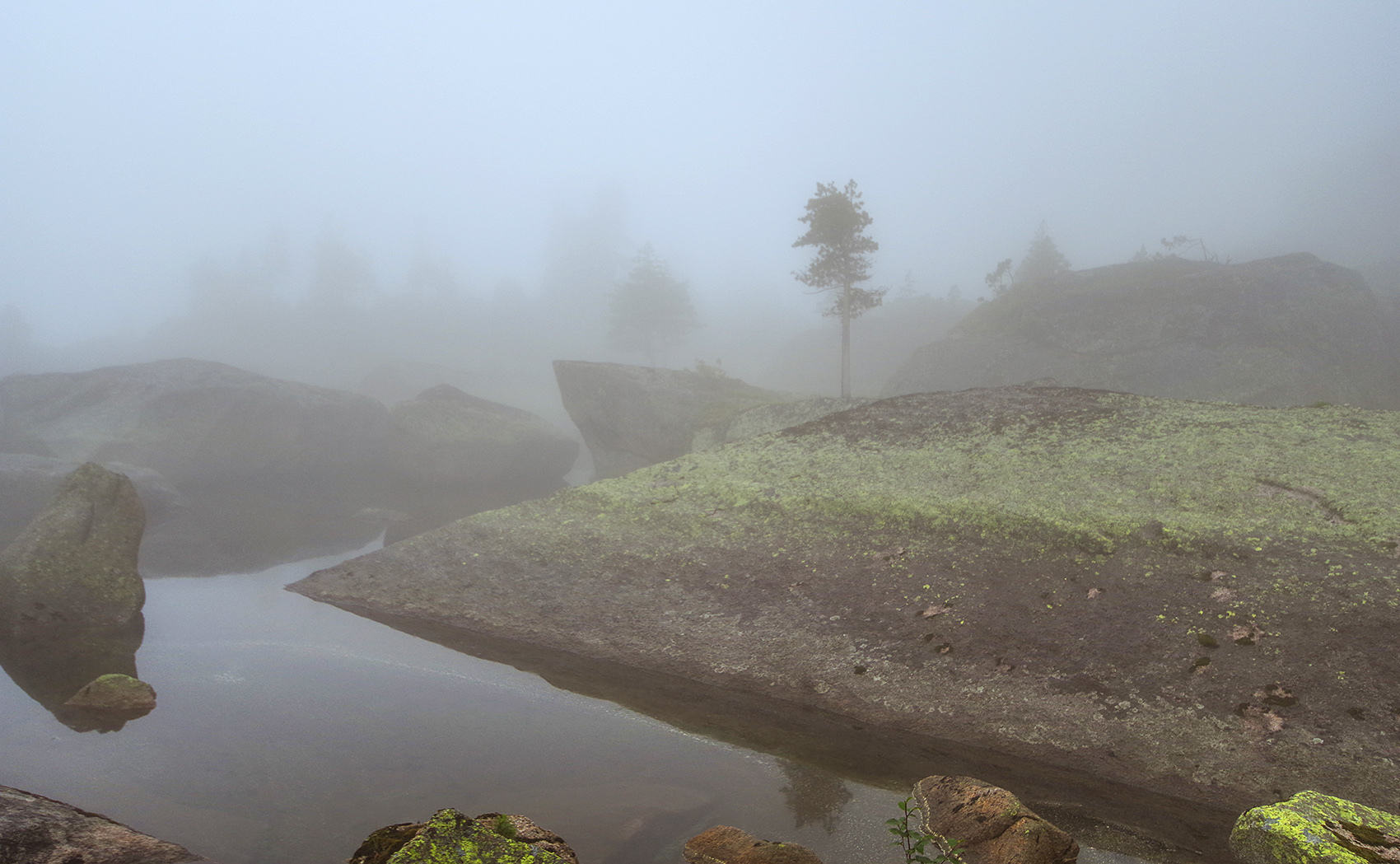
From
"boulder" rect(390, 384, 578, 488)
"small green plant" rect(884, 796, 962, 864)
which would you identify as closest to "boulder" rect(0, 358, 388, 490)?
"boulder" rect(390, 384, 578, 488)

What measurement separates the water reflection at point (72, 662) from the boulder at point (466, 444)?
70.8 feet

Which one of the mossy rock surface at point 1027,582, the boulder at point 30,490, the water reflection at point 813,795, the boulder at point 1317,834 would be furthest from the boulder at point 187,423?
the boulder at point 1317,834

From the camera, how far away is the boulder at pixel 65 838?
5035 millimetres

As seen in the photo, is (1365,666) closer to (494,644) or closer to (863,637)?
(863,637)

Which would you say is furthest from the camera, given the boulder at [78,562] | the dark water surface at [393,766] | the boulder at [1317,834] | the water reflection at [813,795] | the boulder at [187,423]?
the boulder at [187,423]

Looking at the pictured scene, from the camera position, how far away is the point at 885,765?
868 cm

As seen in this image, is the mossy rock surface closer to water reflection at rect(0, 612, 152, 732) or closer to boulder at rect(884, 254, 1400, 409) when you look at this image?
water reflection at rect(0, 612, 152, 732)

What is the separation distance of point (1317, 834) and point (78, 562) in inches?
805

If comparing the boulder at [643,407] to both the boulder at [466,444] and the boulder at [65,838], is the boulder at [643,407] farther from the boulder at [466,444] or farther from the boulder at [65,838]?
the boulder at [65,838]

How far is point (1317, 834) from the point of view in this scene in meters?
5.68

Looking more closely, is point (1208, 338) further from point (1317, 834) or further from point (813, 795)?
point (813, 795)

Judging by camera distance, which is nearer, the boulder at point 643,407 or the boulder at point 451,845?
the boulder at point 451,845

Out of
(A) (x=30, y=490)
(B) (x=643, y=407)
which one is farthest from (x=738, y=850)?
(B) (x=643, y=407)

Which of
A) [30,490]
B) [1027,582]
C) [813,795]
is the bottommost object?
[813,795]
